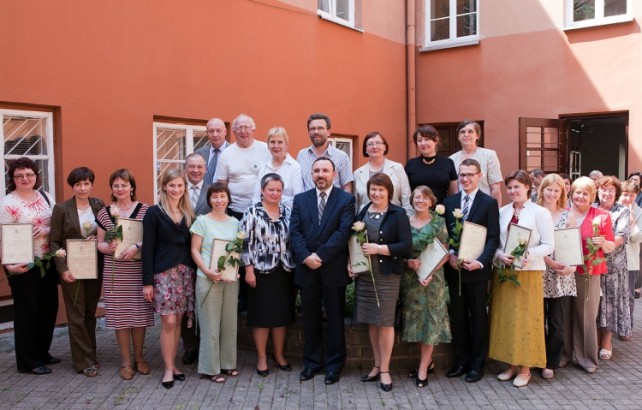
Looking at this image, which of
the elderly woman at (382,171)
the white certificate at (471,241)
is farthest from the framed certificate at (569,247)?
the elderly woman at (382,171)

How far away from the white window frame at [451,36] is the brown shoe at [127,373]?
932cm

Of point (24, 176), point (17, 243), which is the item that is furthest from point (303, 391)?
point (24, 176)

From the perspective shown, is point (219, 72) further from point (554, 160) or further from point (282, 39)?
point (554, 160)

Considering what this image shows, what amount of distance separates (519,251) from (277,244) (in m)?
2.10

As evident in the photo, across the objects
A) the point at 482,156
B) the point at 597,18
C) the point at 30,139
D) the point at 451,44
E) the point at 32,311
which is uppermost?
the point at 597,18

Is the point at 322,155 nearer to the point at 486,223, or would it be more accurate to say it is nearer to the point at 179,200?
the point at 179,200

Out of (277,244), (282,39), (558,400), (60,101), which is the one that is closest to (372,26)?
(282,39)

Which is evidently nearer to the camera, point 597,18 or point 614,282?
point 614,282

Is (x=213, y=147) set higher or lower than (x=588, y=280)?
higher

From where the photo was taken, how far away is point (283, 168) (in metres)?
6.11

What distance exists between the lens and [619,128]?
1641 centimetres

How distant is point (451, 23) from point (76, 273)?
9.67m

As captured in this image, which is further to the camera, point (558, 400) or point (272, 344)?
point (272, 344)

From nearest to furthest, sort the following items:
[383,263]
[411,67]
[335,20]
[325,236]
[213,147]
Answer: [383,263], [325,236], [213,147], [335,20], [411,67]
